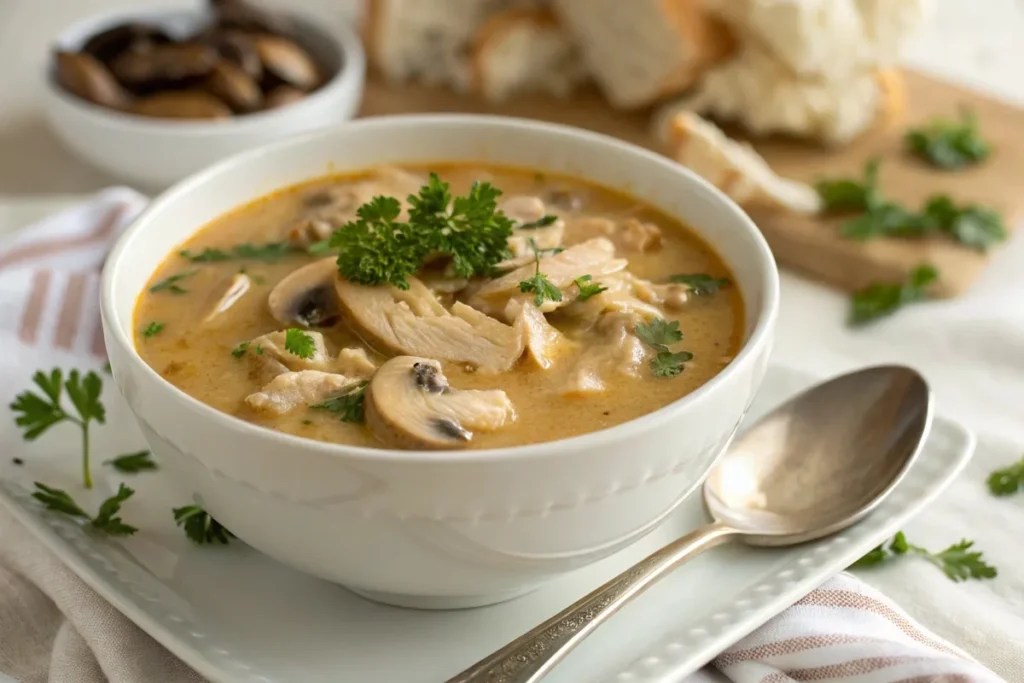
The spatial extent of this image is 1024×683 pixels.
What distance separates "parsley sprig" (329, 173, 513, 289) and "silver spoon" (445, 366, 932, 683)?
72 centimetres

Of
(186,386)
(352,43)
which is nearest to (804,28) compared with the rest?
(352,43)

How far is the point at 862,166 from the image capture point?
15.2 ft

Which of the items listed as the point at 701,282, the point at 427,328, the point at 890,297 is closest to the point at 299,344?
the point at 427,328

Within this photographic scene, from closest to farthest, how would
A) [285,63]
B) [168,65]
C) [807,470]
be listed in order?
[807,470] → [168,65] → [285,63]

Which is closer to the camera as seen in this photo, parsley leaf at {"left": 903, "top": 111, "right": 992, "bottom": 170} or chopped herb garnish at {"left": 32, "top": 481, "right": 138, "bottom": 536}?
chopped herb garnish at {"left": 32, "top": 481, "right": 138, "bottom": 536}

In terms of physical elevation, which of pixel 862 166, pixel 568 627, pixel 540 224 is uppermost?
pixel 540 224

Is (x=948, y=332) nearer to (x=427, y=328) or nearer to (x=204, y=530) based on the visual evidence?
(x=427, y=328)

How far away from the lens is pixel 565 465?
1952 mm

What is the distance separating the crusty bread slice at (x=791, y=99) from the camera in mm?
4645

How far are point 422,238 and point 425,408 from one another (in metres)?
0.54

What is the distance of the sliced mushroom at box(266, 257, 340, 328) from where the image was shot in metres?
2.50

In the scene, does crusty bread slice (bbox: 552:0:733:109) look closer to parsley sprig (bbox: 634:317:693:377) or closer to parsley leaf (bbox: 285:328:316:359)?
parsley sprig (bbox: 634:317:693:377)

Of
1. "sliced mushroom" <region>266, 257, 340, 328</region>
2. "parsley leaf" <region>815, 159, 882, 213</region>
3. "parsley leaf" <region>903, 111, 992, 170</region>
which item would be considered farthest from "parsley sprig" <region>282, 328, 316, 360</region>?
"parsley leaf" <region>903, 111, 992, 170</region>

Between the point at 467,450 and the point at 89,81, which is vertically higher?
the point at 467,450
